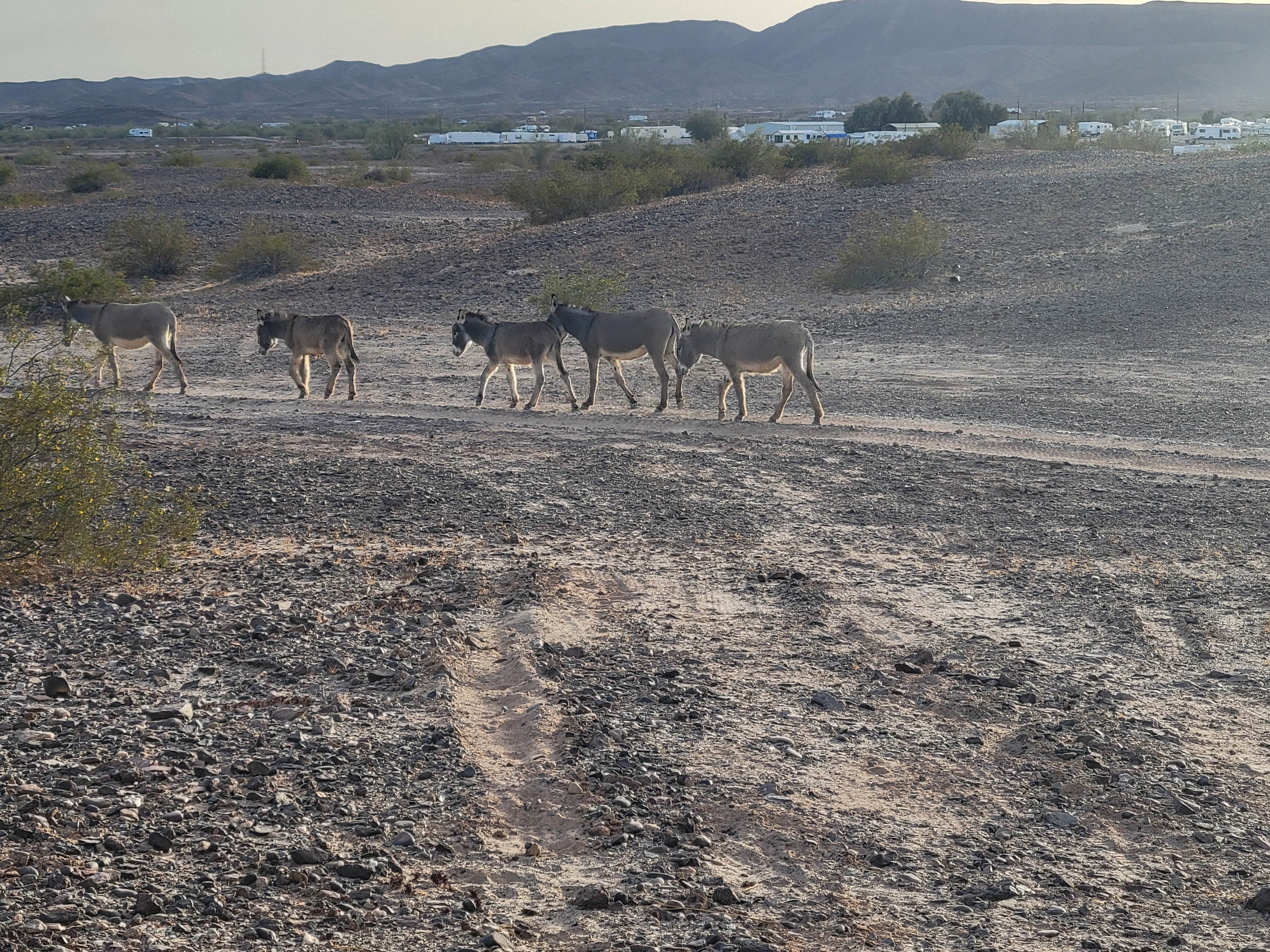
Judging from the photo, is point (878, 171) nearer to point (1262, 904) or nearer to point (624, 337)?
point (624, 337)

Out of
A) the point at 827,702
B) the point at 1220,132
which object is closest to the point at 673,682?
the point at 827,702

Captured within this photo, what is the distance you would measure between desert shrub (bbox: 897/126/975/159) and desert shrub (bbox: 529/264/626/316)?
19.0 meters

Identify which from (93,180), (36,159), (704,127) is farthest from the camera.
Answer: (704,127)

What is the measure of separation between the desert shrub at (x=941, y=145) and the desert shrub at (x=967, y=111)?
3038 cm

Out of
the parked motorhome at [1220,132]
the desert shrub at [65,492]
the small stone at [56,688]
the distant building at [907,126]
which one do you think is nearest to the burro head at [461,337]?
the desert shrub at [65,492]

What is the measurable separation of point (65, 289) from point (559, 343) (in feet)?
40.8

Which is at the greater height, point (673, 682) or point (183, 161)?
point (183, 161)

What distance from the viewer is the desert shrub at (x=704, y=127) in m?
72.6

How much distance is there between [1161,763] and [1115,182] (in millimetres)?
27140

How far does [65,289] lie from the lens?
24141 mm

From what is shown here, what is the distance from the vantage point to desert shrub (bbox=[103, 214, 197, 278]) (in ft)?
102

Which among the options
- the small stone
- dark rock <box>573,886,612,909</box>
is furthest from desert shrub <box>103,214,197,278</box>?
dark rock <box>573,886,612,909</box>

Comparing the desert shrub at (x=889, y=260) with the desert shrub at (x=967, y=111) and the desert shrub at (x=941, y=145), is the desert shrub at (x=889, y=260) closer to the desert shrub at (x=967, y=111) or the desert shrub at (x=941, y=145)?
the desert shrub at (x=941, y=145)

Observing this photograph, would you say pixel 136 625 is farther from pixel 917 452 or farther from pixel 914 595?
pixel 917 452
